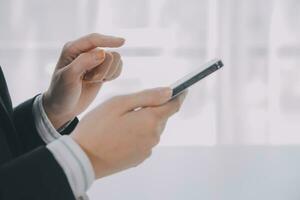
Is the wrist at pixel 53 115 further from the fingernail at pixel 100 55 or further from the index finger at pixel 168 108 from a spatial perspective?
the index finger at pixel 168 108

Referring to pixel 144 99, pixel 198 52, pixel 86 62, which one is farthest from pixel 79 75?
pixel 198 52

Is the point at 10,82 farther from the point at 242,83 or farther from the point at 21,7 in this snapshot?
the point at 242,83

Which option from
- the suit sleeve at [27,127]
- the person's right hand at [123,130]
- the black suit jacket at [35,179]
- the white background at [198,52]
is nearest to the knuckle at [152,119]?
the person's right hand at [123,130]

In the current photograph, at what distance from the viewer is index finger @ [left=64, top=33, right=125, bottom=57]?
584 millimetres

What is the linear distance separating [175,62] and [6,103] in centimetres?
67

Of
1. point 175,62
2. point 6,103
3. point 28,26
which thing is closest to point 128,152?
point 6,103

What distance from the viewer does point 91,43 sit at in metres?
0.60

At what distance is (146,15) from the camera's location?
3.87 ft

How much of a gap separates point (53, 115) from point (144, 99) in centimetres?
25

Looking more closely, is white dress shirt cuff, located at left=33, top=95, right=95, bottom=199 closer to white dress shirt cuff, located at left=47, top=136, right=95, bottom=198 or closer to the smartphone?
white dress shirt cuff, located at left=47, top=136, right=95, bottom=198

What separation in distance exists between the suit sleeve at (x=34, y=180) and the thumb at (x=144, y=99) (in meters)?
0.10

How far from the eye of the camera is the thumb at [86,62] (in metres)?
0.55

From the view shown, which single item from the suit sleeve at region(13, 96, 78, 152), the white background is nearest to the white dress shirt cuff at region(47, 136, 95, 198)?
the suit sleeve at region(13, 96, 78, 152)

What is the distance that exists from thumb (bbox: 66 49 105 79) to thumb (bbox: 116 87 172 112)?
0.13m
